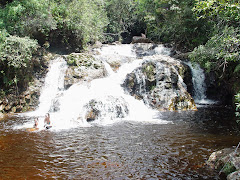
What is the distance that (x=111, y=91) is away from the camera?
1464cm

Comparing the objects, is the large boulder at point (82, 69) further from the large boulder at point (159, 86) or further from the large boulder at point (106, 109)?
the large boulder at point (106, 109)

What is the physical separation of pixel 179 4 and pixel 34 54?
15129mm

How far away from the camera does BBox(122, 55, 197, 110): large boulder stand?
1459 cm

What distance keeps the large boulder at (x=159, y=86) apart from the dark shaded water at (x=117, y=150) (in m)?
3.65

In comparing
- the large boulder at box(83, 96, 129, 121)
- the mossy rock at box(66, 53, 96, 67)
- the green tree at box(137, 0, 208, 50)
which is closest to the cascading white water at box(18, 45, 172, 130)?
the large boulder at box(83, 96, 129, 121)

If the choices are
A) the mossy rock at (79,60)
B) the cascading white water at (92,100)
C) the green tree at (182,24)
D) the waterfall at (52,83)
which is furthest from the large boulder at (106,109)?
the green tree at (182,24)

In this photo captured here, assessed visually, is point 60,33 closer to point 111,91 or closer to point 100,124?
point 111,91

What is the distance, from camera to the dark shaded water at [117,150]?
563 cm

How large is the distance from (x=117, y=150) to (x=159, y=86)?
893 centimetres

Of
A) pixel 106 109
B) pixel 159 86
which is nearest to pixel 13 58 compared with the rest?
pixel 106 109

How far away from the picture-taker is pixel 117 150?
285 inches

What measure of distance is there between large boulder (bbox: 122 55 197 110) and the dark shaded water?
3.65 m

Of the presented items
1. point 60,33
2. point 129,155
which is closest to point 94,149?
point 129,155

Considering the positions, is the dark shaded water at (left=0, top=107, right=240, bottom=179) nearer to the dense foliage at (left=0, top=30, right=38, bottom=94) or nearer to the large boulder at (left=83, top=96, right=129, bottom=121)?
the large boulder at (left=83, top=96, right=129, bottom=121)
